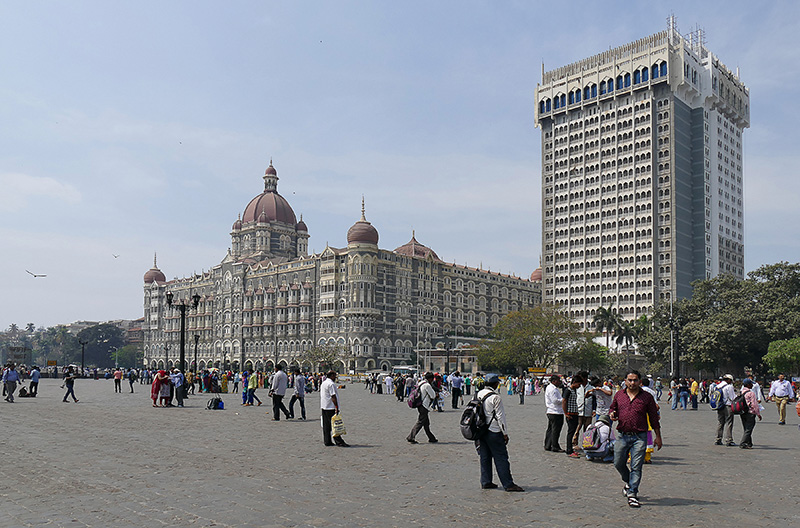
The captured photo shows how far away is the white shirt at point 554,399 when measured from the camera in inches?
542

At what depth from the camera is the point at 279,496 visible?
8984 millimetres

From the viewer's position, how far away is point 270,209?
385 feet

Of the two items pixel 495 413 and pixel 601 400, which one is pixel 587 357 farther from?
pixel 495 413

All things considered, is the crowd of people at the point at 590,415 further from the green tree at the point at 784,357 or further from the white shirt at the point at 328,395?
the green tree at the point at 784,357

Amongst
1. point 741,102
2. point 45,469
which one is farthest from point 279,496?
point 741,102

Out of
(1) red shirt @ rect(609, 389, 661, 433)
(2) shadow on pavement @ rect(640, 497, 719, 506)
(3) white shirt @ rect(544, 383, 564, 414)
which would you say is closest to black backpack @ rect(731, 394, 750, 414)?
(3) white shirt @ rect(544, 383, 564, 414)

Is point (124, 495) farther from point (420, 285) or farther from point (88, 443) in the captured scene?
point (420, 285)

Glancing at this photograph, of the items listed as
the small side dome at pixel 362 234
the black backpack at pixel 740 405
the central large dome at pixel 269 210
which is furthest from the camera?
the central large dome at pixel 269 210

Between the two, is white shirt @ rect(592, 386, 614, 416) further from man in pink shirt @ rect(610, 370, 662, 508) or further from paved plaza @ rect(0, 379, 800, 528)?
man in pink shirt @ rect(610, 370, 662, 508)

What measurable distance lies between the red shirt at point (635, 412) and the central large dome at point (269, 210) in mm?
109599

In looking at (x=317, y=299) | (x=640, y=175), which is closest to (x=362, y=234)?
(x=317, y=299)

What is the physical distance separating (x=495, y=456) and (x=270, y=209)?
364 ft

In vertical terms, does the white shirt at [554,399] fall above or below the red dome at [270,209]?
below

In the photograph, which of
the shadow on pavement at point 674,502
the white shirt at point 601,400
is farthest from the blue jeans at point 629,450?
the white shirt at point 601,400
